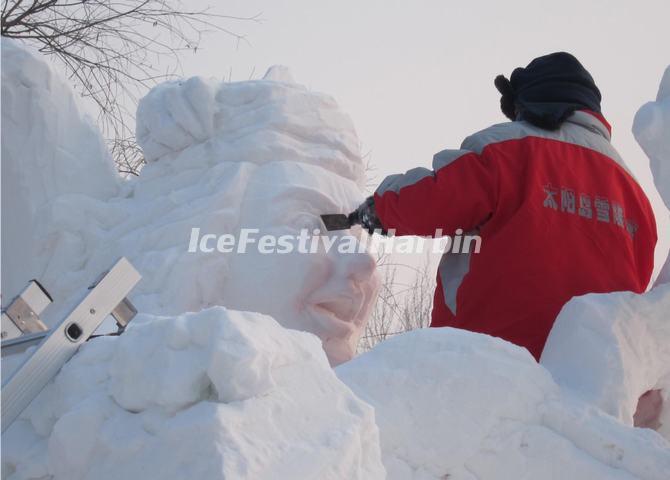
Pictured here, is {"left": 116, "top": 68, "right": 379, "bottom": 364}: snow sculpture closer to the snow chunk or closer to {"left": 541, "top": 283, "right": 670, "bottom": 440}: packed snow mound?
the snow chunk

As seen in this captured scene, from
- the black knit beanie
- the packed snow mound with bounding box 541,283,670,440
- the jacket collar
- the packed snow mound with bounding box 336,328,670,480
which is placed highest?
the black knit beanie

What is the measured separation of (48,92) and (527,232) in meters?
1.70

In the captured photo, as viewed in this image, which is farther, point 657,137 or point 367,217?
point 367,217

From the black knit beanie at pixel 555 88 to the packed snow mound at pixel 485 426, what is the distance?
1.49 meters

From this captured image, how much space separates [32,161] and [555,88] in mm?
1841

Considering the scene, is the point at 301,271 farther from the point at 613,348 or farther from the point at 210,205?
the point at 613,348

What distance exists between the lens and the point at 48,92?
329 centimetres

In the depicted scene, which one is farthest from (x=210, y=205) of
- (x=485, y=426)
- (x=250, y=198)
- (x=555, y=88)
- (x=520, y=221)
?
(x=485, y=426)

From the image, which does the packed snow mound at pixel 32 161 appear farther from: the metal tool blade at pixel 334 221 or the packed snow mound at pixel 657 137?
the packed snow mound at pixel 657 137

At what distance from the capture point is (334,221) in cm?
321

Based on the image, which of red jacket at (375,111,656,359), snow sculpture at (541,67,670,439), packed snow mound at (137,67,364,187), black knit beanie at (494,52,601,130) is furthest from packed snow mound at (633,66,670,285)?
packed snow mound at (137,67,364,187)

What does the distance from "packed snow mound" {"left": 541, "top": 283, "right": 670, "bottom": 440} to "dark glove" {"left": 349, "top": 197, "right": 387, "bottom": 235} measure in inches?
38.7

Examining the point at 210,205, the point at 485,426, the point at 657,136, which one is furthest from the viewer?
the point at 210,205

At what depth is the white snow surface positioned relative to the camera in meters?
1.44
